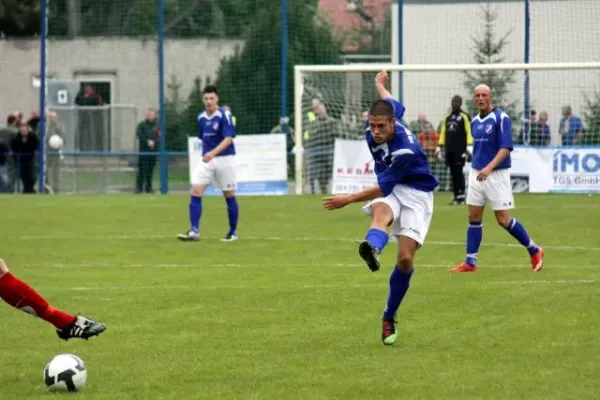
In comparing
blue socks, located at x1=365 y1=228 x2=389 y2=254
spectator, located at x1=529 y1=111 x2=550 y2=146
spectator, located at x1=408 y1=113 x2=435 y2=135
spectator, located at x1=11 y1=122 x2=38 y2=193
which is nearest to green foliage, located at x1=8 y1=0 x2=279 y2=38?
spectator, located at x1=11 y1=122 x2=38 y2=193

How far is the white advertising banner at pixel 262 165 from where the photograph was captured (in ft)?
99.3

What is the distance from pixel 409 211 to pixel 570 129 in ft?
62.6

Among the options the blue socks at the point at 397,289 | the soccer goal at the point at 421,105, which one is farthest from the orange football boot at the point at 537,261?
the soccer goal at the point at 421,105

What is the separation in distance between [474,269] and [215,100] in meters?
6.10

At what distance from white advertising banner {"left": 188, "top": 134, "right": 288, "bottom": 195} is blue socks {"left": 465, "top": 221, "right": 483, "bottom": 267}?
1535 cm

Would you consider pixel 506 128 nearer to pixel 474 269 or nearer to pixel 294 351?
pixel 474 269

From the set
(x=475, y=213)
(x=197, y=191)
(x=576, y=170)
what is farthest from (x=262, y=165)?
(x=475, y=213)

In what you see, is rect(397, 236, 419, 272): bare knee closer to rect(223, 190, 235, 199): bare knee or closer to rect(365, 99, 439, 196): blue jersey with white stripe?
rect(365, 99, 439, 196): blue jersey with white stripe

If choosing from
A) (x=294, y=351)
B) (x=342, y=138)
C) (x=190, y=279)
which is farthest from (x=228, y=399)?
(x=342, y=138)

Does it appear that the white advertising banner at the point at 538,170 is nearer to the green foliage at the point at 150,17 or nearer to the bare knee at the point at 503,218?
the green foliage at the point at 150,17

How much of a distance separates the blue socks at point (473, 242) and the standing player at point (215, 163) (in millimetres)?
5238

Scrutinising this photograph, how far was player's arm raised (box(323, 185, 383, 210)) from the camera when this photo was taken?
9625 mm

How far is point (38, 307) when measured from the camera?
8.86m

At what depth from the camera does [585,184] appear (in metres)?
27.6
